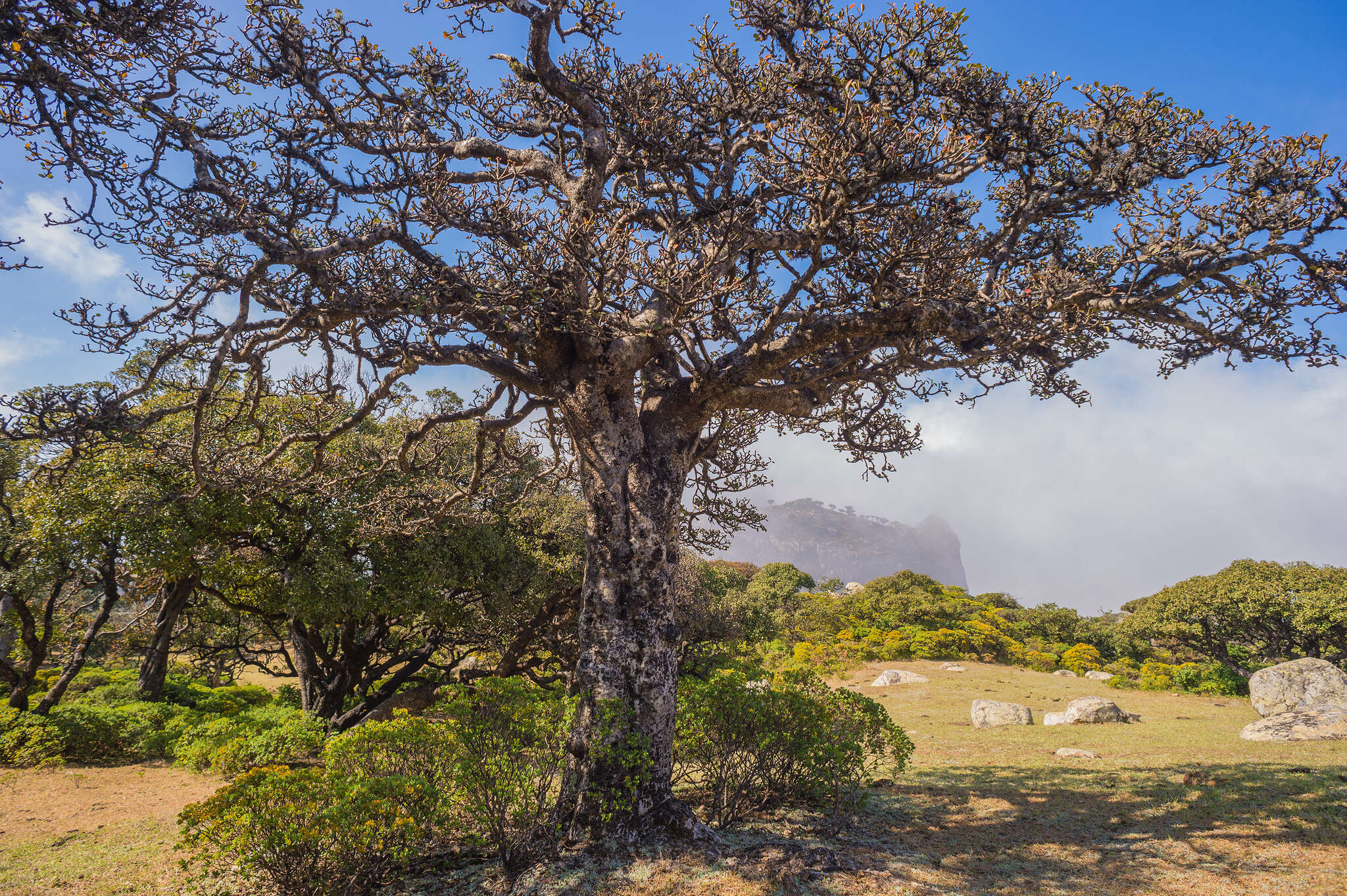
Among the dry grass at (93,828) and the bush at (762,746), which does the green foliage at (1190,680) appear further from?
the dry grass at (93,828)

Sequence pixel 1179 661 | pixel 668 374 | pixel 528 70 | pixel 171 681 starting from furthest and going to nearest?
pixel 1179 661 < pixel 171 681 < pixel 668 374 < pixel 528 70

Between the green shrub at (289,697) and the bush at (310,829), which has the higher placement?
the bush at (310,829)

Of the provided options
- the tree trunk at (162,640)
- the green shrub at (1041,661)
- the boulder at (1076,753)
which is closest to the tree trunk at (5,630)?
the tree trunk at (162,640)

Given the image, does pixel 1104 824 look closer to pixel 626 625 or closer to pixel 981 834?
pixel 981 834

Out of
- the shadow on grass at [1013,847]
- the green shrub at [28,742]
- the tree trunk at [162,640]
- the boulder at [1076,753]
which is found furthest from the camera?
the tree trunk at [162,640]

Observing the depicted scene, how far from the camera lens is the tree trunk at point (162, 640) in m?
14.8

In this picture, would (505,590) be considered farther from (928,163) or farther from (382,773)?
(928,163)

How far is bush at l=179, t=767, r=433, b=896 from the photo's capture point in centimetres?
444

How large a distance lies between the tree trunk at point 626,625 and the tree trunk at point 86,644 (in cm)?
1230

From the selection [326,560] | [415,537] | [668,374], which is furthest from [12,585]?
[668,374]

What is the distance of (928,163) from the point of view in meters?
5.37

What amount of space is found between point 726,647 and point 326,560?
10.8 m

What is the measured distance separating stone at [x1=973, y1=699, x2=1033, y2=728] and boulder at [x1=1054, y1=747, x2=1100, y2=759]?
9.99 feet

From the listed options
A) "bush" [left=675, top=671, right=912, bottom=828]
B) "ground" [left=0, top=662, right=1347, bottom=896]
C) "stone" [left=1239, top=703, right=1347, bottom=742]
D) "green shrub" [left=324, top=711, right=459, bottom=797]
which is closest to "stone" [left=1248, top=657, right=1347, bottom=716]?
"stone" [left=1239, top=703, right=1347, bottom=742]
